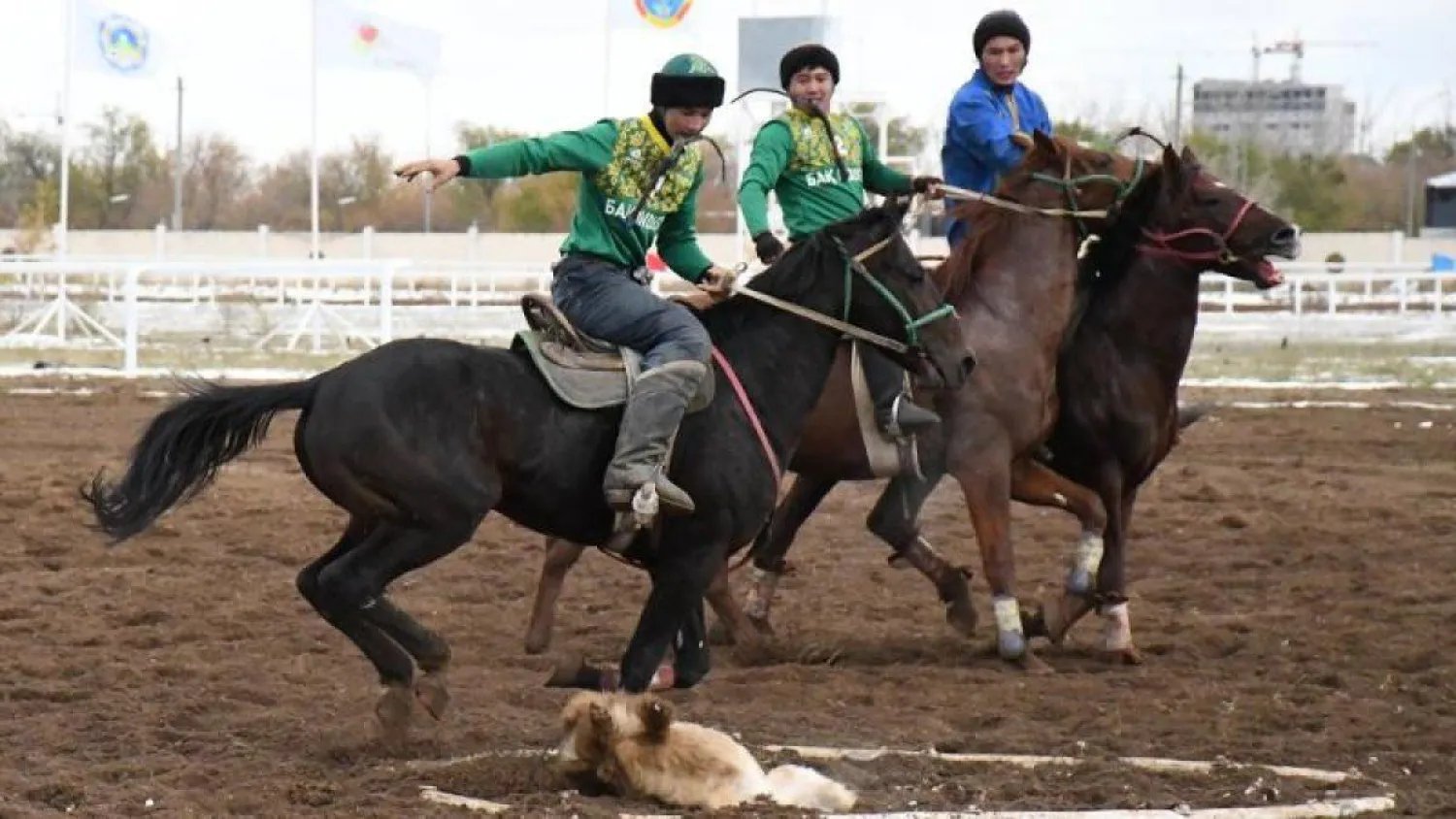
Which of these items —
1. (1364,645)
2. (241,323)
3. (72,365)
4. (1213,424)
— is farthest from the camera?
(241,323)

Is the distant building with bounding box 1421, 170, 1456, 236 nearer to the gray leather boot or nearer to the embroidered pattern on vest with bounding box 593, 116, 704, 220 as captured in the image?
the embroidered pattern on vest with bounding box 593, 116, 704, 220

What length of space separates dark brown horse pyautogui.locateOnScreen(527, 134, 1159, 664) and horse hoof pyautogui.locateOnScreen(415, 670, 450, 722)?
7.26 ft

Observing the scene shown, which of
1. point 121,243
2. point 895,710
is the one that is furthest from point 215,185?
point 895,710

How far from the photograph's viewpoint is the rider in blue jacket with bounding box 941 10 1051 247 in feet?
33.3

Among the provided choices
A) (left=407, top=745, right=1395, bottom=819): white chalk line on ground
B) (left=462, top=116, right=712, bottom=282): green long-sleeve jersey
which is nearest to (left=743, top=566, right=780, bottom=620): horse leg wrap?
(left=462, top=116, right=712, bottom=282): green long-sleeve jersey

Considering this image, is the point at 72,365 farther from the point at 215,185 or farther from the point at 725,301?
the point at 215,185

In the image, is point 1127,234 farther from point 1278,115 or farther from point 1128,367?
point 1278,115

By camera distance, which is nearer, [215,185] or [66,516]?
[66,516]

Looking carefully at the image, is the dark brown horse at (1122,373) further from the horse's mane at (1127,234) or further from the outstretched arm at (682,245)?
the outstretched arm at (682,245)

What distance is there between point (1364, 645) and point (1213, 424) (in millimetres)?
10175

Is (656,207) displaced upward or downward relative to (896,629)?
upward

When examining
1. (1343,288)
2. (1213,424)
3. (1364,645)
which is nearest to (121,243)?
(1343,288)

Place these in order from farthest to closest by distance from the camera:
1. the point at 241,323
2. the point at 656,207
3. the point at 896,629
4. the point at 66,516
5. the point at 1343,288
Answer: the point at 1343,288 < the point at 241,323 < the point at 66,516 < the point at 896,629 < the point at 656,207

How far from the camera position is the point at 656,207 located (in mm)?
7785
